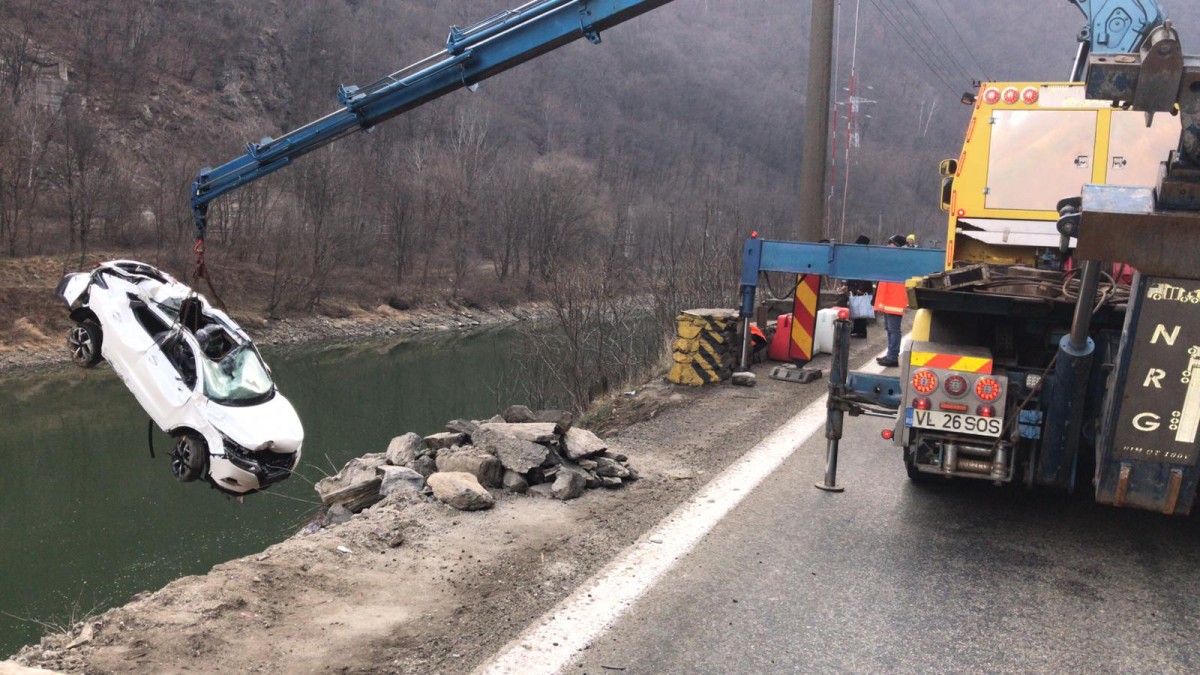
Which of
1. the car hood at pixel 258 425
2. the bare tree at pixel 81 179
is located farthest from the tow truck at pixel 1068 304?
the bare tree at pixel 81 179

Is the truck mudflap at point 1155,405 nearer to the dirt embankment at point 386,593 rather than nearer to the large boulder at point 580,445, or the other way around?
the dirt embankment at point 386,593

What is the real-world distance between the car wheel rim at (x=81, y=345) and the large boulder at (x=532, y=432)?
11.3 feet

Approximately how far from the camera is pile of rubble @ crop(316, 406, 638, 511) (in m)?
6.99

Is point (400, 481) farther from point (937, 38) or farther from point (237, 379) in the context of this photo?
point (937, 38)

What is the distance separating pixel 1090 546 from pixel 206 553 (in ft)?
32.8

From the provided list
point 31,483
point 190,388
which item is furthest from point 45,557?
point 190,388

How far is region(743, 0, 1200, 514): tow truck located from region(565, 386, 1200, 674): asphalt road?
487 millimetres

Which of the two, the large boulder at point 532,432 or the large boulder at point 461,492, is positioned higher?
the large boulder at point 532,432

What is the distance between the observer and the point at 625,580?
531cm

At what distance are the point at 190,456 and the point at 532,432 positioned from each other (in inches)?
107

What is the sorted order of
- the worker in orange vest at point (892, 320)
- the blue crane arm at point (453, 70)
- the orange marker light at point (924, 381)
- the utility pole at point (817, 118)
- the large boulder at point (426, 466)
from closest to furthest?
the orange marker light at point (924, 381) < the large boulder at point (426, 466) < the blue crane arm at point (453, 70) < the worker in orange vest at point (892, 320) < the utility pole at point (817, 118)

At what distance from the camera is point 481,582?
211 inches

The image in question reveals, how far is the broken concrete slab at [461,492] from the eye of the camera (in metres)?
6.64

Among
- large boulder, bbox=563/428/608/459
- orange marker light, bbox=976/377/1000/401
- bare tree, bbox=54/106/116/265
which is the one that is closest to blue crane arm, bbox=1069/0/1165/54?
orange marker light, bbox=976/377/1000/401
